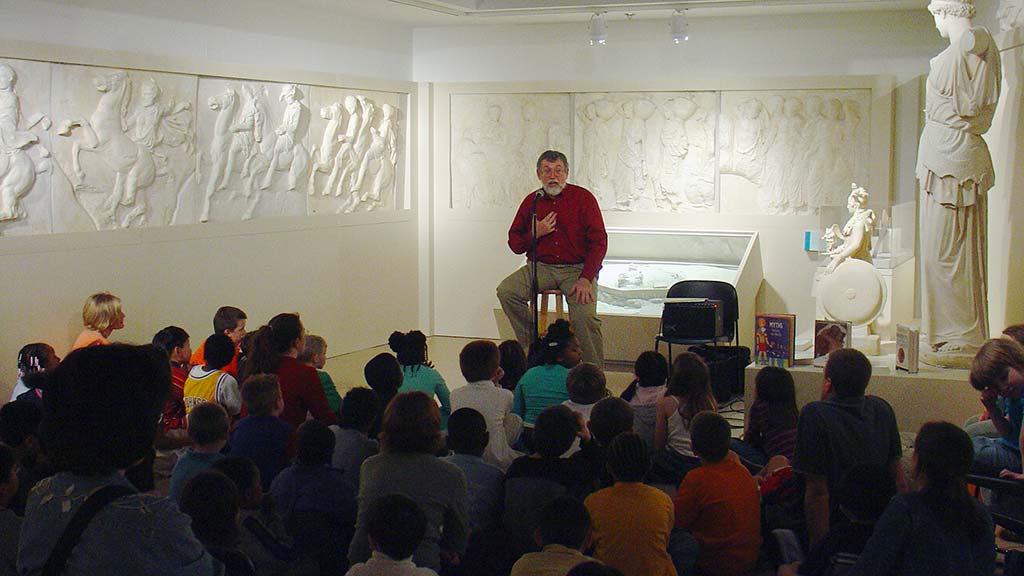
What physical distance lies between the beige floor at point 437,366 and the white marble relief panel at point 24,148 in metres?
2.73

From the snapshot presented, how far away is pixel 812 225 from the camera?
33.8 feet

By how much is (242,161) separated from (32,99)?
7.10 ft

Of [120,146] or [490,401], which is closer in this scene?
[490,401]

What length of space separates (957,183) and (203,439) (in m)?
5.07

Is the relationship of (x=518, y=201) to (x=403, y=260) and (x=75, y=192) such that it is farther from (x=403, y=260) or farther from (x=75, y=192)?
(x=75, y=192)

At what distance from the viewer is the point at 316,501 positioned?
4043 mm

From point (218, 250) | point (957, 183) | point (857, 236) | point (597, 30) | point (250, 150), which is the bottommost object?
point (218, 250)

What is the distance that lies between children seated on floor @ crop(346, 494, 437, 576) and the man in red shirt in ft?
15.4

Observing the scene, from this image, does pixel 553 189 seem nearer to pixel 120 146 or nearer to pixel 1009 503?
pixel 120 146

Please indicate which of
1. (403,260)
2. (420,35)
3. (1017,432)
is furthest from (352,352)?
Answer: (1017,432)

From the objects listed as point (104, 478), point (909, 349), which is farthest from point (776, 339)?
point (104, 478)

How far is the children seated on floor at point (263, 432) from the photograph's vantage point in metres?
4.62

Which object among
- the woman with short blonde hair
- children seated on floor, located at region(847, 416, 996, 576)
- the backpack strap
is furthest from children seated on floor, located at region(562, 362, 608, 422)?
the woman with short blonde hair

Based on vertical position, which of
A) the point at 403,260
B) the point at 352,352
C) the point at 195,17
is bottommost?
the point at 352,352
